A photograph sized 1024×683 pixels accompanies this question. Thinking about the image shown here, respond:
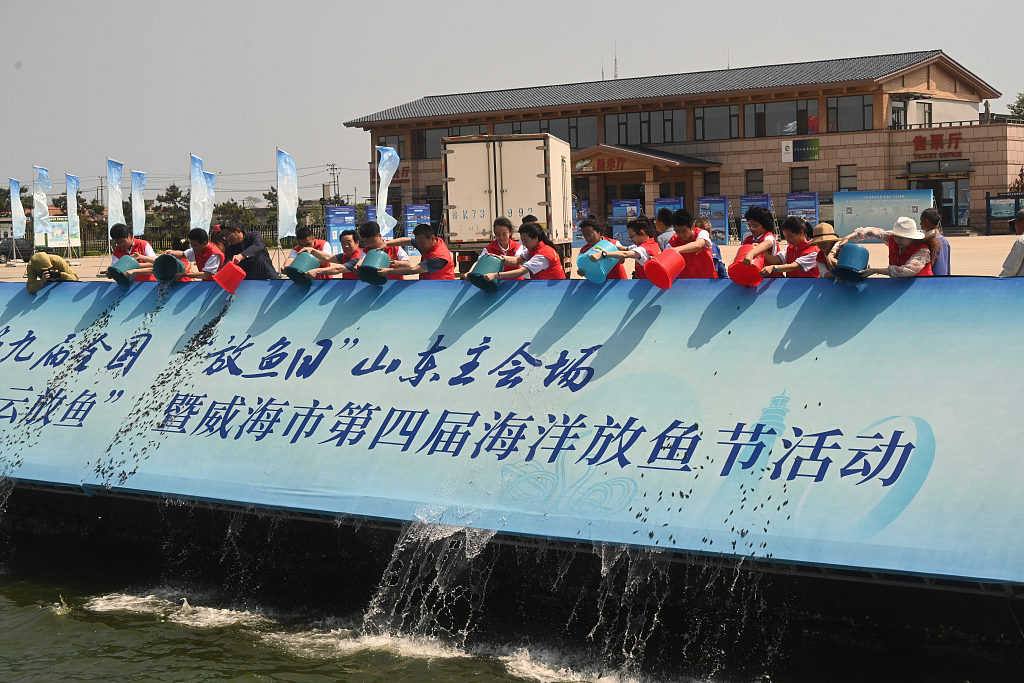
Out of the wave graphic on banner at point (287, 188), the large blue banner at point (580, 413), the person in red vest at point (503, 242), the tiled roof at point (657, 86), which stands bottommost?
the large blue banner at point (580, 413)

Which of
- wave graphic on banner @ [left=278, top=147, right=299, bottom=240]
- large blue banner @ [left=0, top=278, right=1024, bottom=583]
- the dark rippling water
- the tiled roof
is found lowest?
the dark rippling water

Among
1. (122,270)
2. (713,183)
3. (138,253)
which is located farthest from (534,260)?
(713,183)

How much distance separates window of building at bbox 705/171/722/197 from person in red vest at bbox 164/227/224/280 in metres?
47.3

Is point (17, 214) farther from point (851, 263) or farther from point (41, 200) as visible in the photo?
point (851, 263)

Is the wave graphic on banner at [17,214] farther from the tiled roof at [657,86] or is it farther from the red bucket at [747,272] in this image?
the red bucket at [747,272]

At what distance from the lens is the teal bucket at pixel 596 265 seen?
757cm

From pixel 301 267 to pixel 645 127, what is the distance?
50845mm

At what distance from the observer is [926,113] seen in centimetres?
5472

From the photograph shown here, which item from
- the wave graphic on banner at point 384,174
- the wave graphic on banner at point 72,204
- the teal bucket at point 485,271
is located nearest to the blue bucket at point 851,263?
the teal bucket at point 485,271

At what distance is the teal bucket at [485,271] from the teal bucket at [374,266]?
0.89 m

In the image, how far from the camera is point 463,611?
288 inches

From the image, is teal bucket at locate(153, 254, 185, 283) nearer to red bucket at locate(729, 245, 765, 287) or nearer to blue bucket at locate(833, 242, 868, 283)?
red bucket at locate(729, 245, 765, 287)

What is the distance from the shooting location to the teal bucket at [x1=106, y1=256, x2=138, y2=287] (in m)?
9.73

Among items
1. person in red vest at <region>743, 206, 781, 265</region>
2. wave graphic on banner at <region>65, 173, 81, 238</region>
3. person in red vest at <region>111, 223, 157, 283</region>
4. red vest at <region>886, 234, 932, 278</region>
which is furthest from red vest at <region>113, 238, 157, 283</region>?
wave graphic on banner at <region>65, 173, 81, 238</region>
